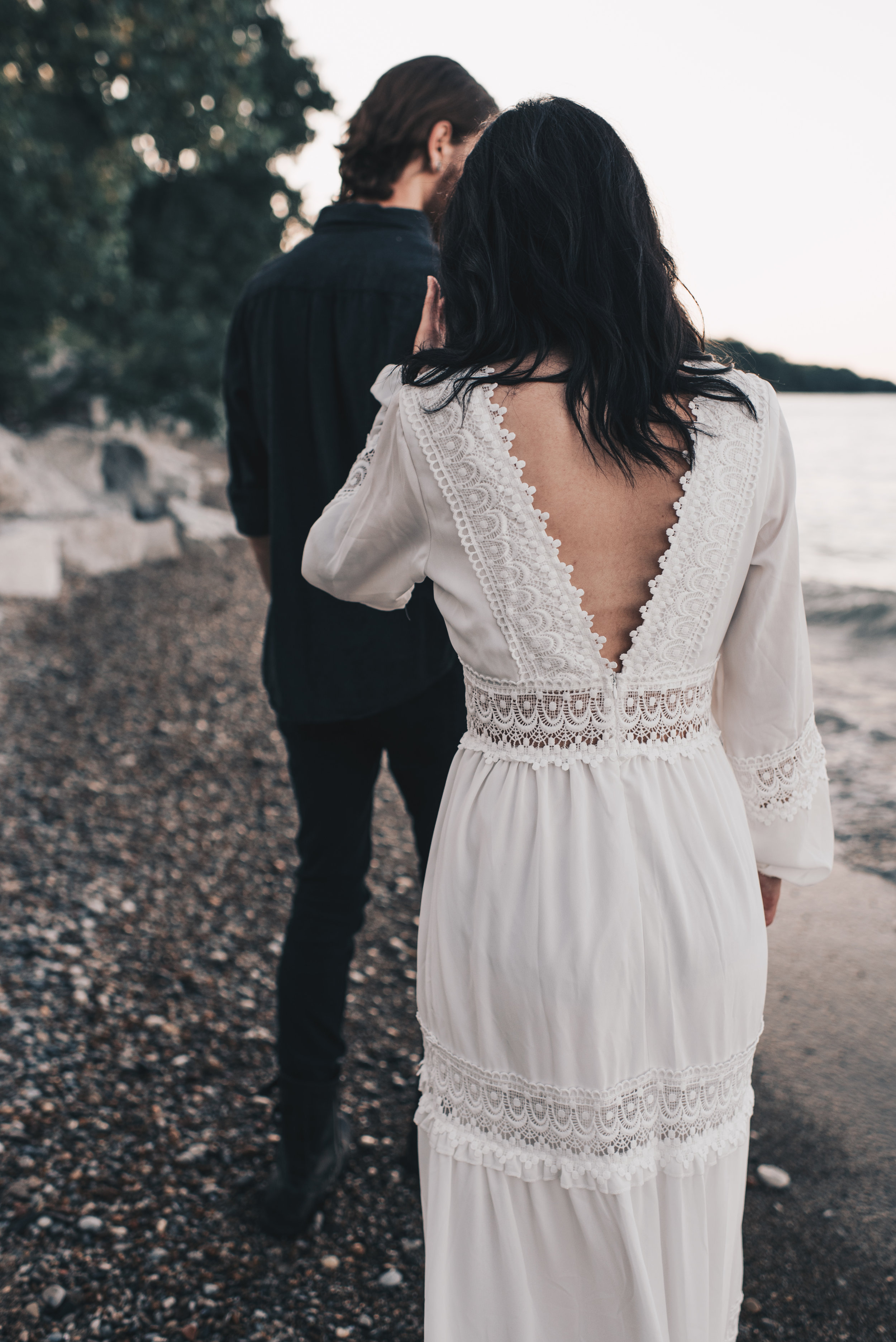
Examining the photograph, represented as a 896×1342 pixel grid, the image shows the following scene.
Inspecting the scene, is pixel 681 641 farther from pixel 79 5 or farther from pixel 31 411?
pixel 31 411

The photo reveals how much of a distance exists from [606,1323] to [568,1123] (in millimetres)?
326

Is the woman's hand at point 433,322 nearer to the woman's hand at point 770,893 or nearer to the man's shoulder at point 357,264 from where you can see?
the man's shoulder at point 357,264

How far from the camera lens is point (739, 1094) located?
141 centimetres

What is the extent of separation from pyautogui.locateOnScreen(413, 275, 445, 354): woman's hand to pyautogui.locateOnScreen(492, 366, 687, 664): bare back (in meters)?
0.18

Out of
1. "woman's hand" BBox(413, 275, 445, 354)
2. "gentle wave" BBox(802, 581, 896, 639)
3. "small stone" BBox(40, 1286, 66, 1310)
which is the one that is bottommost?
"gentle wave" BBox(802, 581, 896, 639)

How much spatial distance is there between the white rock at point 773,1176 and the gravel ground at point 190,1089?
0.12 feet

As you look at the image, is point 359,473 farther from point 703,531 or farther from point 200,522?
point 200,522

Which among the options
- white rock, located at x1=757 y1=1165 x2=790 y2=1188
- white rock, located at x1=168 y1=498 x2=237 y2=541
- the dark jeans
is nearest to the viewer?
the dark jeans

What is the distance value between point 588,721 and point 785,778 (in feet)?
1.40

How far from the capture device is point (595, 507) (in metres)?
1.27

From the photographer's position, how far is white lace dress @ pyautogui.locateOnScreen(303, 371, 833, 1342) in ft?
4.22

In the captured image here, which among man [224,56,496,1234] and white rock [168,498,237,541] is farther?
white rock [168,498,237,541]

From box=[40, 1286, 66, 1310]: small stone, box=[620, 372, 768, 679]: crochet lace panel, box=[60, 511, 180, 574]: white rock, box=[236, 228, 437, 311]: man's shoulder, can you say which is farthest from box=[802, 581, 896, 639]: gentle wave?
box=[40, 1286, 66, 1310]: small stone

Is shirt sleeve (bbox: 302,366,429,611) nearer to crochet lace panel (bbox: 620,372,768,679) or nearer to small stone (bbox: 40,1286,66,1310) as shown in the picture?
crochet lace panel (bbox: 620,372,768,679)
